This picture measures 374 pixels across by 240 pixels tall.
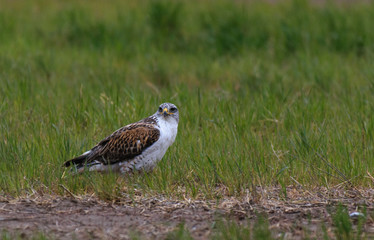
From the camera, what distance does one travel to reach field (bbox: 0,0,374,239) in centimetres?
533

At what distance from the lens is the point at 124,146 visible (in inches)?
258

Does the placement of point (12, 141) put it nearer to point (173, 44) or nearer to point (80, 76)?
point (80, 76)

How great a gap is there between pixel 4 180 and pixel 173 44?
8.21 metres

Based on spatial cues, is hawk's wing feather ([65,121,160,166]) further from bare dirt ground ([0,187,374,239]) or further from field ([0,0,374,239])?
bare dirt ground ([0,187,374,239])

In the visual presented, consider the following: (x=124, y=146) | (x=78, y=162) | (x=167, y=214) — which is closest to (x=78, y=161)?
(x=78, y=162)

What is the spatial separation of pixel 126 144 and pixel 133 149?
0.31 feet

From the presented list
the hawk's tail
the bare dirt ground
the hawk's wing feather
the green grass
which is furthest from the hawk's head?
the bare dirt ground

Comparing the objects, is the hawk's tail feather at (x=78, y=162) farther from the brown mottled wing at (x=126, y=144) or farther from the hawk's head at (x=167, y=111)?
the hawk's head at (x=167, y=111)

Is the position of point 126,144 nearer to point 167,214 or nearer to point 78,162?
point 78,162

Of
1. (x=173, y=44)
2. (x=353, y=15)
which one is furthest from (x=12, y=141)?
(x=353, y=15)

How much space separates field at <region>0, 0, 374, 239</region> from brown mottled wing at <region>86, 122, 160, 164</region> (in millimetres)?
245

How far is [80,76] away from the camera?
11.2 meters

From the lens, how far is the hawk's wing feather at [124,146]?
21.3 ft

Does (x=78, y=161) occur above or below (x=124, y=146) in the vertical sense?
below
